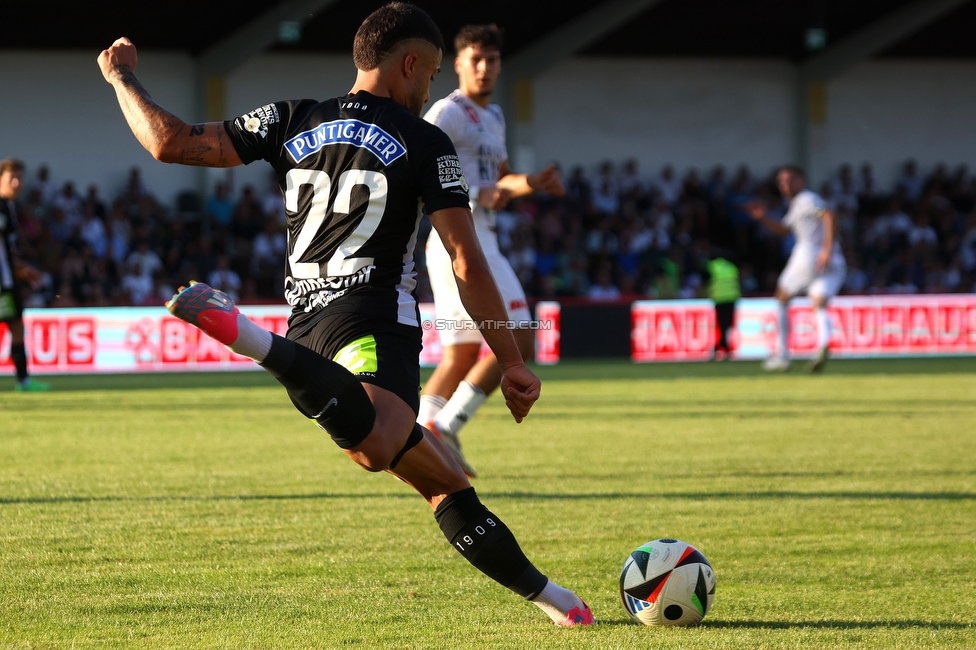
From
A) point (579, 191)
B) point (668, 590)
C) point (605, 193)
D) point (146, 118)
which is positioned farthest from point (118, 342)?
point (668, 590)

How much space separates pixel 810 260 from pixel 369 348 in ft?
46.5

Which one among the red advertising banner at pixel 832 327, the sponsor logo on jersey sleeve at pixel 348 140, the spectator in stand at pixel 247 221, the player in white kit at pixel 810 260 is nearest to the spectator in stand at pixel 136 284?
the spectator in stand at pixel 247 221

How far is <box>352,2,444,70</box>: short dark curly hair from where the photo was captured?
382cm

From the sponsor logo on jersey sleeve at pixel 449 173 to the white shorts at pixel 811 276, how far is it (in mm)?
13750

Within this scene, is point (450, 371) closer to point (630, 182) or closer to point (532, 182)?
point (532, 182)

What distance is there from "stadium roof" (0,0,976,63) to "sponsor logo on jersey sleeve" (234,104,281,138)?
1962 cm

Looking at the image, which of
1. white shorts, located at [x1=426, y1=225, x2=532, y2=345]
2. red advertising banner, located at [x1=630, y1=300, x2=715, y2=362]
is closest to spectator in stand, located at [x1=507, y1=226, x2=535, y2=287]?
red advertising banner, located at [x1=630, y1=300, x2=715, y2=362]

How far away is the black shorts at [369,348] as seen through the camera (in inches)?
143

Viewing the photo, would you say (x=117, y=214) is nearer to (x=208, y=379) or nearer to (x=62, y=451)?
(x=208, y=379)

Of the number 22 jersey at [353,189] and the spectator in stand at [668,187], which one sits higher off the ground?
the spectator in stand at [668,187]

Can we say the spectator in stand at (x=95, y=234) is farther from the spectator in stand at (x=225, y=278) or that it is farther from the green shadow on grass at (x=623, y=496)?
the green shadow on grass at (x=623, y=496)

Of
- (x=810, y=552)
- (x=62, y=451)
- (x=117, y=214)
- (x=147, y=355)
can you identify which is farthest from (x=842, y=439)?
(x=117, y=214)

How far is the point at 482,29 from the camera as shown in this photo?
24.1 ft

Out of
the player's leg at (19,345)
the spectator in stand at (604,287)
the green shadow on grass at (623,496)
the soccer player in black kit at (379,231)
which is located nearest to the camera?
the soccer player in black kit at (379,231)
